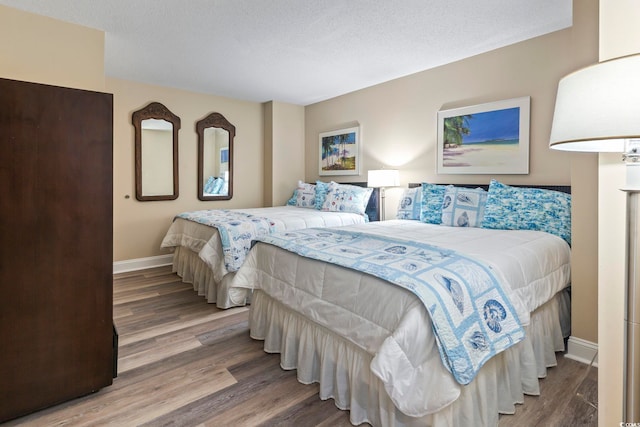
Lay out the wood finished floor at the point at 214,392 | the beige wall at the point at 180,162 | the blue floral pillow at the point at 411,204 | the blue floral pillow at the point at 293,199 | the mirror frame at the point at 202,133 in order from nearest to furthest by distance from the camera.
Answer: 1. the wood finished floor at the point at 214,392
2. the blue floral pillow at the point at 411,204
3. the beige wall at the point at 180,162
4. the mirror frame at the point at 202,133
5. the blue floral pillow at the point at 293,199

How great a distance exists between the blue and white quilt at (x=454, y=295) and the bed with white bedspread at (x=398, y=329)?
37 mm

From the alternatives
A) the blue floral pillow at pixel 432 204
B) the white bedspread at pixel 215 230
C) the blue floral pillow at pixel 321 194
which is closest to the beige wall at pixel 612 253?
the blue floral pillow at pixel 432 204

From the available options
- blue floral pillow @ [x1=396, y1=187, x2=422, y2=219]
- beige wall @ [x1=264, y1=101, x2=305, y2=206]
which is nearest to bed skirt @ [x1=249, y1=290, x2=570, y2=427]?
blue floral pillow @ [x1=396, y1=187, x2=422, y2=219]

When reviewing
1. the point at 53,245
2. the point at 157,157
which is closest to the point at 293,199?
the point at 157,157

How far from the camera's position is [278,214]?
4.04 meters

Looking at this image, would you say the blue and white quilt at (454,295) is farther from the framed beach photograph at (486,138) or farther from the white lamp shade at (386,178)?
the white lamp shade at (386,178)

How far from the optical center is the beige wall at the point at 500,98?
2.15 meters

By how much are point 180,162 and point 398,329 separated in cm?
432

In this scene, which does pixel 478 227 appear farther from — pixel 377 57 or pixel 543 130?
pixel 377 57

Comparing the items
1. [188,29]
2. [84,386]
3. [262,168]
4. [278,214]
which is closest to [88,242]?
[84,386]

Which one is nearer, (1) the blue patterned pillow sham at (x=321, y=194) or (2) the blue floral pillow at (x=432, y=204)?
(2) the blue floral pillow at (x=432, y=204)

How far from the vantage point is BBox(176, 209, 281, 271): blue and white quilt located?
3.13 meters

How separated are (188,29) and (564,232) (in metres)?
3.37

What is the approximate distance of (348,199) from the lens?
4359mm
